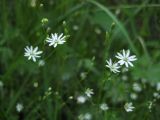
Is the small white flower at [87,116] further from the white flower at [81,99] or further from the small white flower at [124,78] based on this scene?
the small white flower at [124,78]

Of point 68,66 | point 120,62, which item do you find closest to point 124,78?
point 68,66

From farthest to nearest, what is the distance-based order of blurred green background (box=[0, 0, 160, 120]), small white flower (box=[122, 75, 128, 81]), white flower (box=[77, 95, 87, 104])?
1. small white flower (box=[122, 75, 128, 81])
2. white flower (box=[77, 95, 87, 104])
3. blurred green background (box=[0, 0, 160, 120])

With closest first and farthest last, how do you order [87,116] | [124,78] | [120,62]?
[120,62] → [87,116] → [124,78]

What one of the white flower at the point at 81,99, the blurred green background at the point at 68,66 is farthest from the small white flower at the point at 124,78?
the white flower at the point at 81,99

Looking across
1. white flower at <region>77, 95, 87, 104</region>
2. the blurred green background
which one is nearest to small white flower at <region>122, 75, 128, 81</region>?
the blurred green background

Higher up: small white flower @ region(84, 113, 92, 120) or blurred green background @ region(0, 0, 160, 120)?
blurred green background @ region(0, 0, 160, 120)

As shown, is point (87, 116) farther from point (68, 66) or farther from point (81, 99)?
point (68, 66)

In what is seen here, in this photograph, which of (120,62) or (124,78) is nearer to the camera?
(120,62)

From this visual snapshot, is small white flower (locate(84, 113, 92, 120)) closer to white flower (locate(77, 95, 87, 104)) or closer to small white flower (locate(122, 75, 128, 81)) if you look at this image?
white flower (locate(77, 95, 87, 104))
